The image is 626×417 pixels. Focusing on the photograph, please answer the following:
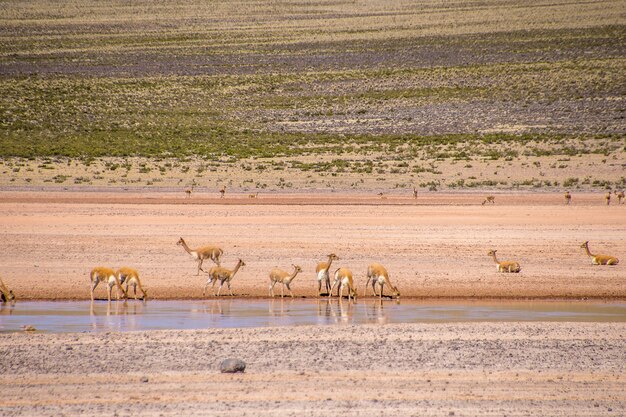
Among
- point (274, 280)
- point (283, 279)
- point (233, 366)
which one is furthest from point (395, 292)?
point (233, 366)

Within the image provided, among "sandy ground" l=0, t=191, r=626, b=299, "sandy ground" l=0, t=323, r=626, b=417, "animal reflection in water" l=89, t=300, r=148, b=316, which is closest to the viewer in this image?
"sandy ground" l=0, t=323, r=626, b=417

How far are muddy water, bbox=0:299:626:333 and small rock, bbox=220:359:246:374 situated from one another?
8.87 feet

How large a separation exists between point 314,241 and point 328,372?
11423 millimetres

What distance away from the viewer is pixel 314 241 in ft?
72.5

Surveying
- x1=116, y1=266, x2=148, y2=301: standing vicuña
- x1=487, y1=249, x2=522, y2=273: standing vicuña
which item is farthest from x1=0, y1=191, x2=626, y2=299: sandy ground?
x1=116, y1=266, x2=148, y2=301: standing vicuña

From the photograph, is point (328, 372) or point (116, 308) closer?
→ point (328, 372)

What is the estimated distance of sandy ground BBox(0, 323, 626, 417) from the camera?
9.39m

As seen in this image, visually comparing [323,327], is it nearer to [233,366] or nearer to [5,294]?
[233,366]

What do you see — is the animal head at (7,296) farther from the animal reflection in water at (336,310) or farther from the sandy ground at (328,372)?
the animal reflection in water at (336,310)

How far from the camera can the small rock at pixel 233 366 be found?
34.6 feet

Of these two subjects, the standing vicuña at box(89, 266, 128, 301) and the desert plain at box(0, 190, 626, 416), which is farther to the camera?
the standing vicuña at box(89, 266, 128, 301)

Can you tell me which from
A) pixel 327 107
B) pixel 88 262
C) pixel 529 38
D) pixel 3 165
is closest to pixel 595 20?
pixel 529 38

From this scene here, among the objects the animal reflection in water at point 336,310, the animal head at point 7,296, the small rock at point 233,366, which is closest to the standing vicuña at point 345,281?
the animal reflection in water at point 336,310

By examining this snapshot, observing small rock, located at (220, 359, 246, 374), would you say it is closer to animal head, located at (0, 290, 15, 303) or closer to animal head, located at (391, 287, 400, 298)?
animal head, located at (391, 287, 400, 298)
